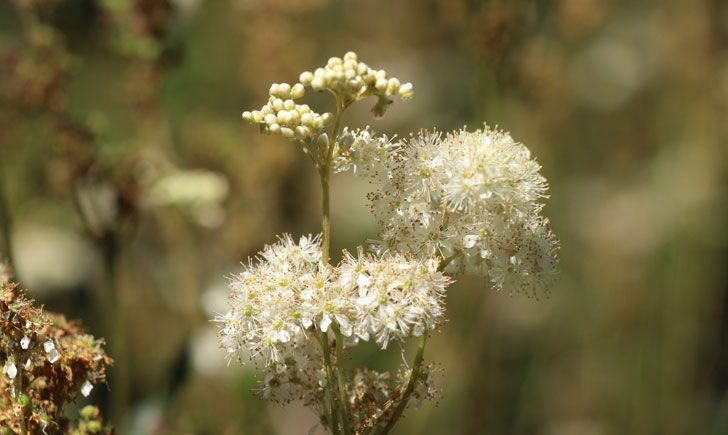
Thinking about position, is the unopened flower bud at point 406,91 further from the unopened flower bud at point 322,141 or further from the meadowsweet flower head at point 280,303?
the meadowsweet flower head at point 280,303

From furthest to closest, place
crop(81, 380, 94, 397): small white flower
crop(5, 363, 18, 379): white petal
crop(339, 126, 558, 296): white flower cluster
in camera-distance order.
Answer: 1. crop(339, 126, 558, 296): white flower cluster
2. crop(81, 380, 94, 397): small white flower
3. crop(5, 363, 18, 379): white petal

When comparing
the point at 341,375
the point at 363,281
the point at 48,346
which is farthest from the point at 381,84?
the point at 48,346

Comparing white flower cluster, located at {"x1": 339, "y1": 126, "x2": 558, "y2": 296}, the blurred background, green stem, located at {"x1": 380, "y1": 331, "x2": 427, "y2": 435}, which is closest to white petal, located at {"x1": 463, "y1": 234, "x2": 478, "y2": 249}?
white flower cluster, located at {"x1": 339, "y1": 126, "x2": 558, "y2": 296}

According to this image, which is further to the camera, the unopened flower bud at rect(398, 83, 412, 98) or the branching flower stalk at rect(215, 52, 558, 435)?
the unopened flower bud at rect(398, 83, 412, 98)

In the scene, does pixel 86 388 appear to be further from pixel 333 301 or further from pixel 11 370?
pixel 333 301

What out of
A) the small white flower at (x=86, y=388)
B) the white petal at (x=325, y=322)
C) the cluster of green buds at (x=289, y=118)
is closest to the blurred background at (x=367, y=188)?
the small white flower at (x=86, y=388)

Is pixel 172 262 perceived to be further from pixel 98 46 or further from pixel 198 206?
pixel 98 46

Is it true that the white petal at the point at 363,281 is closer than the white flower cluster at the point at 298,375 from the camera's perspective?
Yes

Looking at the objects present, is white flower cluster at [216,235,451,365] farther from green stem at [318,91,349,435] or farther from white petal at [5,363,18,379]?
white petal at [5,363,18,379]
